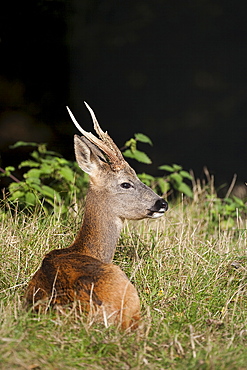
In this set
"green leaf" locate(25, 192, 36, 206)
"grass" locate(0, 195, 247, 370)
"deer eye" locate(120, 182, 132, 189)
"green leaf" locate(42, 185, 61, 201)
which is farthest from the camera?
"green leaf" locate(42, 185, 61, 201)

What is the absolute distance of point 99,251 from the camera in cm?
424

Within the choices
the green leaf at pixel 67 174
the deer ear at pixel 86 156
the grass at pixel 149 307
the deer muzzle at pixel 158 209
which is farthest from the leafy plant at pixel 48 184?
the deer muzzle at pixel 158 209

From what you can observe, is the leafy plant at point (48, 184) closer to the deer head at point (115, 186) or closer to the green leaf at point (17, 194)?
the green leaf at point (17, 194)

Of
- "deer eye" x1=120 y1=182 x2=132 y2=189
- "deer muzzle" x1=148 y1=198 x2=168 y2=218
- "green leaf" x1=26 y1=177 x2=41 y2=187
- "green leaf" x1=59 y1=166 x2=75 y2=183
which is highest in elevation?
"deer eye" x1=120 y1=182 x2=132 y2=189

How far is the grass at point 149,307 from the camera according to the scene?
3084 mm

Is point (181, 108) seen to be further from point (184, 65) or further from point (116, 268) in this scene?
point (116, 268)

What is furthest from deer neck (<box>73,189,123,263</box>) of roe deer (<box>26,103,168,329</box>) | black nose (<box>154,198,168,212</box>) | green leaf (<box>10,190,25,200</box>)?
green leaf (<box>10,190,25,200</box>)

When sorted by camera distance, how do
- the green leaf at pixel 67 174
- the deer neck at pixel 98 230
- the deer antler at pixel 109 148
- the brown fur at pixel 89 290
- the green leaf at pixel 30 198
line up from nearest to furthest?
1. the brown fur at pixel 89 290
2. the deer neck at pixel 98 230
3. the deer antler at pixel 109 148
4. the green leaf at pixel 30 198
5. the green leaf at pixel 67 174

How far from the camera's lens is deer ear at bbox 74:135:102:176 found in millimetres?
4480

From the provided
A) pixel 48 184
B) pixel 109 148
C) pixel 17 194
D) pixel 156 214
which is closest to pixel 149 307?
pixel 156 214

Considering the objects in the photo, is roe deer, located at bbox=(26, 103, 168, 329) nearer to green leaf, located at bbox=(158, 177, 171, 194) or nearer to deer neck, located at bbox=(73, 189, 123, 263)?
deer neck, located at bbox=(73, 189, 123, 263)

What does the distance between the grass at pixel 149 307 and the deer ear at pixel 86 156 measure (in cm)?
56

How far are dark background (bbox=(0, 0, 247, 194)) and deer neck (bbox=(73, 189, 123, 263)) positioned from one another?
4323 mm

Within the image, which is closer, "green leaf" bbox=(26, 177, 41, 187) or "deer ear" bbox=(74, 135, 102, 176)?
"deer ear" bbox=(74, 135, 102, 176)
